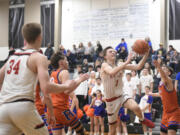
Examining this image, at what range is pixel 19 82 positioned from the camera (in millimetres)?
2871

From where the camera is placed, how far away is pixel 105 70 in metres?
5.38

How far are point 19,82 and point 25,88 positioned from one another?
10cm

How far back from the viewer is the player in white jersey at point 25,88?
9.16 ft

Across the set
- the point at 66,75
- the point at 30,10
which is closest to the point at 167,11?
the point at 30,10

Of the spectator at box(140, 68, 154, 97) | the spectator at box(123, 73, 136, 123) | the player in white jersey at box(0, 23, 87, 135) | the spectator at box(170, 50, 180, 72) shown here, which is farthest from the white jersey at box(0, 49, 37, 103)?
the spectator at box(170, 50, 180, 72)

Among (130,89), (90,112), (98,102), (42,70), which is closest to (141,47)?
(42,70)

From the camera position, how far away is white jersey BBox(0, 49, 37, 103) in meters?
2.84

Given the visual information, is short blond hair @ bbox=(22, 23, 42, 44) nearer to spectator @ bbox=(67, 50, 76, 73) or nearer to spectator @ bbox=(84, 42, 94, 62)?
spectator @ bbox=(67, 50, 76, 73)

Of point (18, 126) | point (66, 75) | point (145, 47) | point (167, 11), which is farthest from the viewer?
point (167, 11)

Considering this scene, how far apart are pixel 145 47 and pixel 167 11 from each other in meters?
12.6

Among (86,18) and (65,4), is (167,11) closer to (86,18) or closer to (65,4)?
(86,18)

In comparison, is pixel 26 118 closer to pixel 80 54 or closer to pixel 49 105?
pixel 49 105

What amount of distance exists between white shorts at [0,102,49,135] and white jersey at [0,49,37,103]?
3.3 inches

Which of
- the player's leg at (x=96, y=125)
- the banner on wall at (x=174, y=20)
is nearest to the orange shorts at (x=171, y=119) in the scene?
the player's leg at (x=96, y=125)
